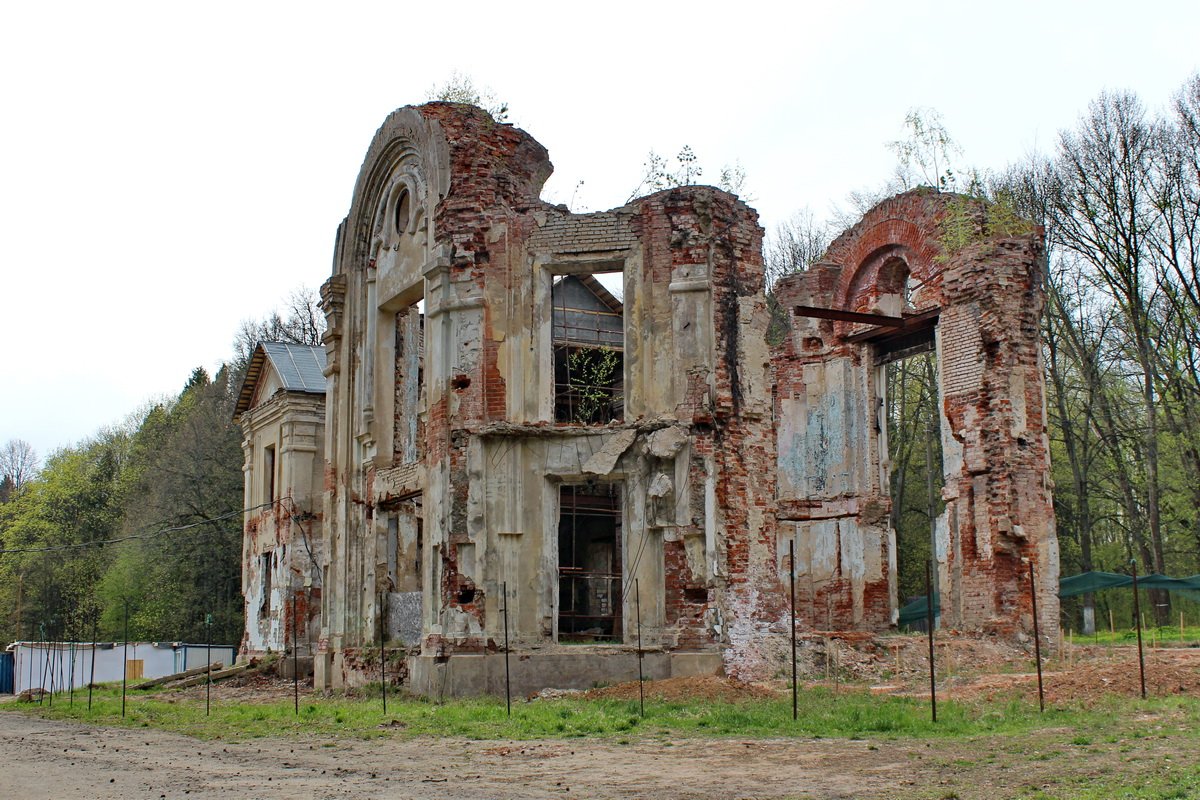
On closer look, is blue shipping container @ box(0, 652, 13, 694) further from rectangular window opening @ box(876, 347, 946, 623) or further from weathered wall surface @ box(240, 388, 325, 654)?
rectangular window opening @ box(876, 347, 946, 623)

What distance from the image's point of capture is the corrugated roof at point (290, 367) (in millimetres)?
27578

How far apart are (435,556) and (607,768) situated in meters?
7.76

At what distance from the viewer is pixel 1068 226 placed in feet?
95.7

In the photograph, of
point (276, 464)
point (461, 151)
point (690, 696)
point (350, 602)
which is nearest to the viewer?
point (690, 696)

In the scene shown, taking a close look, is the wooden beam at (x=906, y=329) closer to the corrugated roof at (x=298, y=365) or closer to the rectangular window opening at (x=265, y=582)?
the corrugated roof at (x=298, y=365)

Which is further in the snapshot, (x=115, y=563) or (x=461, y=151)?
(x=115, y=563)

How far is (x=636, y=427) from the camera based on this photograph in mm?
16766

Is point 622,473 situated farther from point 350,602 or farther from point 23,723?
point 23,723

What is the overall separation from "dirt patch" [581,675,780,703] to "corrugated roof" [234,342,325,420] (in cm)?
1420

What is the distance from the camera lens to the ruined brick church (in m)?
16.5

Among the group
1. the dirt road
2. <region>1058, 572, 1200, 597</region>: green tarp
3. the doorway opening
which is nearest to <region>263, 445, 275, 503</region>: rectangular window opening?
the doorway opening

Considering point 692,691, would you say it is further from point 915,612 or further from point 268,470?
point 268,470

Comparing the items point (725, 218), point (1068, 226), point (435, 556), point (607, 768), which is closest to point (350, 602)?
point (435, 556)

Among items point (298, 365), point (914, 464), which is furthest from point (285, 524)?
point (914, 464)
